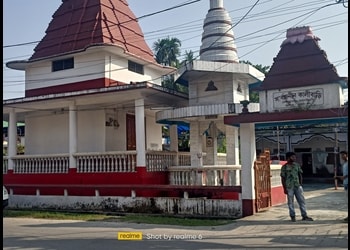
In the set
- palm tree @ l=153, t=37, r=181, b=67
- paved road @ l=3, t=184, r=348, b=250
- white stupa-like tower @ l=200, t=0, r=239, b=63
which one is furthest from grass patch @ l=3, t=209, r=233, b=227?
palm tree @ l=153, t=37, r=181, b=67

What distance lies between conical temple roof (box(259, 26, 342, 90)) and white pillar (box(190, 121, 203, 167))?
15.2 ft

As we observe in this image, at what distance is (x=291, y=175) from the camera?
10000 mm

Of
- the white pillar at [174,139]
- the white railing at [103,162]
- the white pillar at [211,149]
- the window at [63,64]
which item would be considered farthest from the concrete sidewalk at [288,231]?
the window at [63,64]

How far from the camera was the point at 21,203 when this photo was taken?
15.7 m

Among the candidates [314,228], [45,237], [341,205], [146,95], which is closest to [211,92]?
[146,95]

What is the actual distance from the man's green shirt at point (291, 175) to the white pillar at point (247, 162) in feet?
4.09

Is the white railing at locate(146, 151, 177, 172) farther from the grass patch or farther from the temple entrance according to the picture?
the temple entrance

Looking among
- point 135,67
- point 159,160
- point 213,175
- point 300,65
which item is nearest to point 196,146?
point 159,160

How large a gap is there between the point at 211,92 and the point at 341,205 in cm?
549

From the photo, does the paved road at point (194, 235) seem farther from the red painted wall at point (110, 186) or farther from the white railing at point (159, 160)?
the white railing at point (159, 160)

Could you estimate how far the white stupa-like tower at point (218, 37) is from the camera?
51.7ft

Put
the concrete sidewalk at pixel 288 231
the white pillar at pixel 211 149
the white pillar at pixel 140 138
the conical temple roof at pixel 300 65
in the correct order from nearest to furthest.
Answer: the concrete sidewalk at pixel 288 231
the conical temple roof at pixel 300 65
the white pillar at pixel 140 138
the white pillar at pixel 211 149

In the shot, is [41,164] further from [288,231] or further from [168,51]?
[168,51]

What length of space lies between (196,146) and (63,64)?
6.23 m
